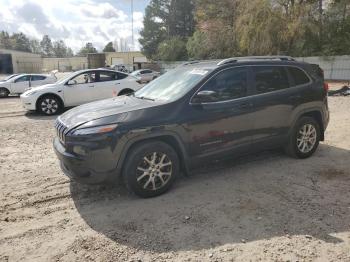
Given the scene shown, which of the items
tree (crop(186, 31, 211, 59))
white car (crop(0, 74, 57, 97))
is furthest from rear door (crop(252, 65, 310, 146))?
tree (crop(186, 31, 211, 59))

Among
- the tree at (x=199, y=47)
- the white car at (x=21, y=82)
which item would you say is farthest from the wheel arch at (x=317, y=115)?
the tree at (x=199, y=47)

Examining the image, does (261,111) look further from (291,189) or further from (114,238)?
(114,238)

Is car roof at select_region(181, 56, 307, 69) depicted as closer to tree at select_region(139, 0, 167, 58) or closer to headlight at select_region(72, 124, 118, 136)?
headlight at select_region(72, 124, 118, 136)

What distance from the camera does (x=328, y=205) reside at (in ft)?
14.5

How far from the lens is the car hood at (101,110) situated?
4551mm

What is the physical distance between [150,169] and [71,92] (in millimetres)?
8211

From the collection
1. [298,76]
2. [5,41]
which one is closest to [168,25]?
[298,76]

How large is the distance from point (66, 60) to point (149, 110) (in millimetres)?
97631

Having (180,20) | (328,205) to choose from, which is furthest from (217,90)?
(180,20)

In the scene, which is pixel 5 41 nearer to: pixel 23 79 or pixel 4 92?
pixel 4 92

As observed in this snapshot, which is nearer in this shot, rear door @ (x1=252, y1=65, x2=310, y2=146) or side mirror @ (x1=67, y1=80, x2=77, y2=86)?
rear door @ (x1=252, y1=65, x2=310, y2=146)

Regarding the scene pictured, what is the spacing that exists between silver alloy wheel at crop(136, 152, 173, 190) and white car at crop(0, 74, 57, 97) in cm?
1680

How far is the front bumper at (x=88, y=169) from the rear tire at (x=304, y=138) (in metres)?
3.19

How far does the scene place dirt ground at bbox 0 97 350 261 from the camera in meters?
3.52
